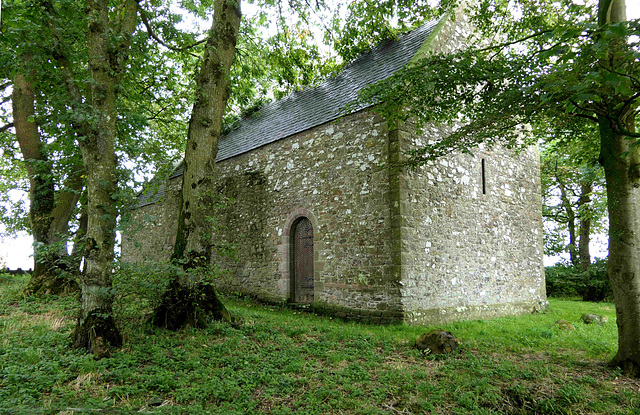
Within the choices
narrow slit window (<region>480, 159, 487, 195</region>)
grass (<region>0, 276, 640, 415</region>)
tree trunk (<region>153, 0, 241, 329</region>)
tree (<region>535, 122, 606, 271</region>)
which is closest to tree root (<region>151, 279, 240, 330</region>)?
tree trunk (<region>153, 0, 241, 329</region>)

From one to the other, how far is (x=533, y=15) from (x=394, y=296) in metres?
6.40

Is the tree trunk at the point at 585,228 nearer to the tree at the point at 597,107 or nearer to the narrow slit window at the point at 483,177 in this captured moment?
the narrow slit window at the point at 483,177

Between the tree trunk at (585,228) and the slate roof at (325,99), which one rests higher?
the slate roof at (325,99)

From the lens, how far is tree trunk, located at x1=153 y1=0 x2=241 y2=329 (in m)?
6.86

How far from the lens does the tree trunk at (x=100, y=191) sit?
5465 millimetres

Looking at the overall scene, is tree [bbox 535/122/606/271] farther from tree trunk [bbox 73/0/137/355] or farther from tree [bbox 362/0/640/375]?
tree trunk [bbox 73/0/137/355]

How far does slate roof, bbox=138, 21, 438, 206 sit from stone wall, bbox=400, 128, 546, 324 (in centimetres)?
244

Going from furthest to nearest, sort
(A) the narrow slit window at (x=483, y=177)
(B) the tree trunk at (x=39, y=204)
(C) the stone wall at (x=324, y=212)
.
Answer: (A) the narrow slit window at (x=483, y=177)
(B) the tree trunk at (x=39, y=204)
(C) the stone wall at (x=324, y=212)

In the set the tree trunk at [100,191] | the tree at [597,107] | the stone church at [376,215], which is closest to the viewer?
the tree at [597,107]

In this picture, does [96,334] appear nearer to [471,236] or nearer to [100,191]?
[100,191]

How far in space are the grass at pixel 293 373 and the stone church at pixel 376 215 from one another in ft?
5.96

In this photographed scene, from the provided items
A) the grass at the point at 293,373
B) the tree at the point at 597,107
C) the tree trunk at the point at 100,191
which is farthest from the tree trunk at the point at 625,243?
the tree trunk at the point at 100,191

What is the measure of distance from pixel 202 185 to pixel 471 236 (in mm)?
7179

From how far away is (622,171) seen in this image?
563 cm
